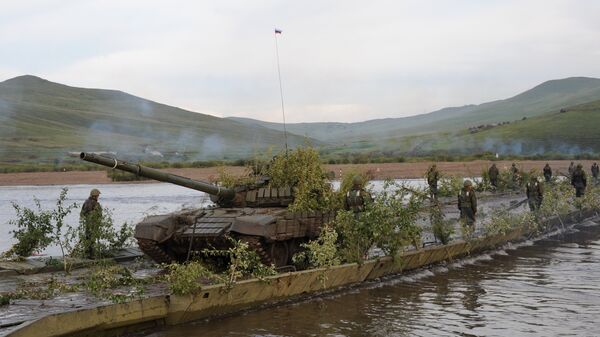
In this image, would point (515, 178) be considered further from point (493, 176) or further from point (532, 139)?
point (532, 139)

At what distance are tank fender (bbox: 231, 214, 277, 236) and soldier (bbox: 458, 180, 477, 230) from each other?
699 cm

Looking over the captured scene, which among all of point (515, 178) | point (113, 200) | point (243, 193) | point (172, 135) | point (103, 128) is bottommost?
point (113, 200)

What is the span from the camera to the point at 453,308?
13.2 meters

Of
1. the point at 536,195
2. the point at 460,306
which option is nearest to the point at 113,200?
the point at 536,195

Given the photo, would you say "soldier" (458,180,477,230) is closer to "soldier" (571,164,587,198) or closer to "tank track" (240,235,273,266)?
"tank track" (240,235,273,266)

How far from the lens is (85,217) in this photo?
1576cm

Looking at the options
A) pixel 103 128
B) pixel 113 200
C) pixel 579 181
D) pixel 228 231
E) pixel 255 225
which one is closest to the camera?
pixel 255 225

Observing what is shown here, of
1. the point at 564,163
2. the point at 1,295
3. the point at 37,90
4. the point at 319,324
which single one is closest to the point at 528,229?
the point at 319,324

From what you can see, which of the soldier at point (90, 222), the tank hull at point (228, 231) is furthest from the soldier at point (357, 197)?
the soldier at point (90, 222)

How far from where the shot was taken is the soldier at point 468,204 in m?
19.3

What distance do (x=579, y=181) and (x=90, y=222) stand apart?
20.7 meters

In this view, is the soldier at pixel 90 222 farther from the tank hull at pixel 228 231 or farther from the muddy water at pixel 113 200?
the muddy water at pixel 113 200

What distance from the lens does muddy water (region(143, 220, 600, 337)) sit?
37.8 ft

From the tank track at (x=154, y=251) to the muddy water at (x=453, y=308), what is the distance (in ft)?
11.0
